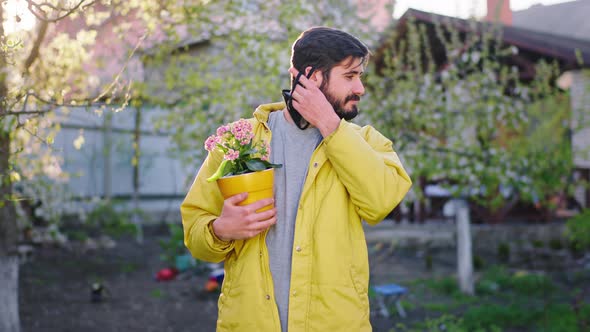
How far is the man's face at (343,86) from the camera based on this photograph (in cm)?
210

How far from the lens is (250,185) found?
1963mm

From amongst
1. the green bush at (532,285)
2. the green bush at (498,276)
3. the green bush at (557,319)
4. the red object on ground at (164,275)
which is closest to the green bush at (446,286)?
the green bush at (498,276)

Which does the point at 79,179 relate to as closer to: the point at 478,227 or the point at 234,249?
the point at 478,227

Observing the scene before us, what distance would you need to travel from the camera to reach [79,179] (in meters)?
13.6

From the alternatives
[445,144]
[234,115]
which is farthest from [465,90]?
[234,115]

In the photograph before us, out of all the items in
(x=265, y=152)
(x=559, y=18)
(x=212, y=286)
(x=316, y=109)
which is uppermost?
(x=559, y=18)

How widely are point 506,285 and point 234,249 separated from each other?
6.48 meters

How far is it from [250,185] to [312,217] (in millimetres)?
246

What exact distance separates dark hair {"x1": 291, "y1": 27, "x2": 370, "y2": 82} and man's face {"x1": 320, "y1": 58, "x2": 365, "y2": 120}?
2 centimetres

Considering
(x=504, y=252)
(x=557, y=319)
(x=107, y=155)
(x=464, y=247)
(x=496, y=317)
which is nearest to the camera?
(x=557, y=319)

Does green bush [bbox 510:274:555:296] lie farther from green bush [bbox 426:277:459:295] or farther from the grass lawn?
green bush [bbox 426:277:459:295]

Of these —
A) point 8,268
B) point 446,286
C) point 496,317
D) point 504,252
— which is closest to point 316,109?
point 8,268

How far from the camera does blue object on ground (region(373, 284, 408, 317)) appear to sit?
6117 mm

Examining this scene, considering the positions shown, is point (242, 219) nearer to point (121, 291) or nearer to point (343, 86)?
point (343, 86)
